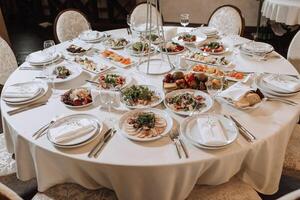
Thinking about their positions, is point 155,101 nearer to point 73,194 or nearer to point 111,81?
point 111,81

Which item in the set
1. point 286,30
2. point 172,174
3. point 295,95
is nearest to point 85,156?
point 172,174

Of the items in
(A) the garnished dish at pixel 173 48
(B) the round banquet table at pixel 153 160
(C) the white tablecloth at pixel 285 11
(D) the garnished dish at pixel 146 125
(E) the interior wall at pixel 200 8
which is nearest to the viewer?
(B) the round banquet table at pixel 153 160

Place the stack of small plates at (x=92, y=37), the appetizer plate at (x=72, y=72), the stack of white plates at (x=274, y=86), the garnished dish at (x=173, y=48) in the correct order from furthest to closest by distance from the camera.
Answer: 1. the stack of small plates at (x=92, y=37)
2. the garnished dish at (x=173, y=48)
3. the appetizer plate at (x=72, y=72)
4. the stack of white plates at (x=274, y=86)

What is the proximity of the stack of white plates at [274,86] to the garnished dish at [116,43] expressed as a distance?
3.40ft

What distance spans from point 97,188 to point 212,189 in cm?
54

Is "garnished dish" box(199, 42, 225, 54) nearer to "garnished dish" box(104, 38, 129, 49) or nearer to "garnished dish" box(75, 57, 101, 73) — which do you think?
"garnished dish" box(104, 38, 129, 49)

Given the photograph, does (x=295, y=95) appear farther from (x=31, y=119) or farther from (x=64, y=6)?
(x=64, y=6)

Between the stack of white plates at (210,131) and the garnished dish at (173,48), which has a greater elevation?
the garnished dish at (173,48)

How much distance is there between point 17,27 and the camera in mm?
5426

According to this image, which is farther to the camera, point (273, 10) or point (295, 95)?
point (273, 10)

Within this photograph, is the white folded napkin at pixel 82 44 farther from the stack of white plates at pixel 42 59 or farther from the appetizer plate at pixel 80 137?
the appetizer plate at pixel 80 137

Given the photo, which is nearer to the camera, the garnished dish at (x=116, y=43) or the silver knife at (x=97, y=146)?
the silver knife at (x=97, y=146)

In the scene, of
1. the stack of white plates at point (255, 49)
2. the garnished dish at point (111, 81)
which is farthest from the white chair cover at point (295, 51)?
the garnished dish at point (111, 81)

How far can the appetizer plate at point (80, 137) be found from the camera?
124 centimetres
